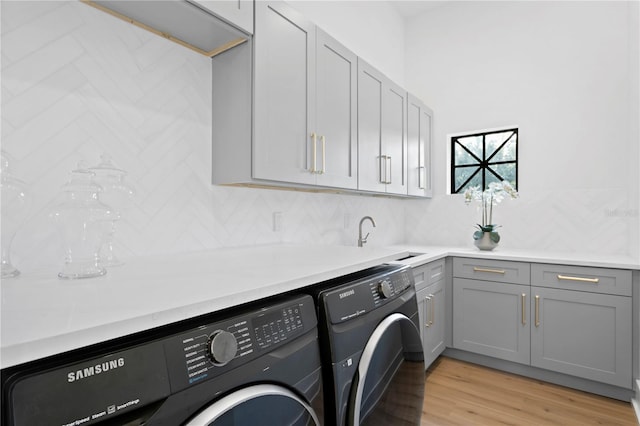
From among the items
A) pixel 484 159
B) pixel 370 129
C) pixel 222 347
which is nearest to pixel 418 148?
pixel 484 159

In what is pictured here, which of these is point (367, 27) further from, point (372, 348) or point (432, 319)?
point (372, 348)

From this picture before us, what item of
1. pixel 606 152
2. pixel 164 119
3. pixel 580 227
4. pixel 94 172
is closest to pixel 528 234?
pixel 580 227

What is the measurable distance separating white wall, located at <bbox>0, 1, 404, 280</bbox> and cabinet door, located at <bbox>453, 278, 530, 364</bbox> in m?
1.73

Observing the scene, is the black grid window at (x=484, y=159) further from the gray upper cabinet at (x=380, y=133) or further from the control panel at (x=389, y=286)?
the control panel at (x=389, y=286)

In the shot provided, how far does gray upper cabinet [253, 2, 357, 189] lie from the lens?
1559mm

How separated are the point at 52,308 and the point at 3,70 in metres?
0.88

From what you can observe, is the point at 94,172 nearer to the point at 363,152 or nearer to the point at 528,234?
the point at 363,152

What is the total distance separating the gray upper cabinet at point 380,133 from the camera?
2.29 metres

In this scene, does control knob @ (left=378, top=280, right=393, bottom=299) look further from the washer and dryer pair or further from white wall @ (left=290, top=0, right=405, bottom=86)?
white wall @ (left=290, top=0, right=405, bottom=86)

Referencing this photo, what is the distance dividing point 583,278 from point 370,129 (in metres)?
1.75

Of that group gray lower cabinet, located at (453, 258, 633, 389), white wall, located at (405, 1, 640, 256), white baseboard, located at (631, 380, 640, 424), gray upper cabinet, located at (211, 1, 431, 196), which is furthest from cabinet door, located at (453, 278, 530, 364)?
gray upper cabinet, located at (211, 1, 431, 196)

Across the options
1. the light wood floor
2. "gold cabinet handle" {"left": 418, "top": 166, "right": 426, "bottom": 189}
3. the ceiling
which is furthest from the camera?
the ceiling

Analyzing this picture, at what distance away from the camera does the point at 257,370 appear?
76cm

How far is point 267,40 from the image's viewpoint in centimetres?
157
